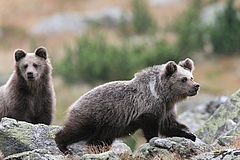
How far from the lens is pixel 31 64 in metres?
12.6

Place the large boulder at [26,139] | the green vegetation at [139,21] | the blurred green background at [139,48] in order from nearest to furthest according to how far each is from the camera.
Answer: the large boulder at [26,139]
the blurred green background at [139,48]
the green vegetation at [139,21]

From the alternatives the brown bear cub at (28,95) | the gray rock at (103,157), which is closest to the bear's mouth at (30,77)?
the brown bear cub at (28,95)

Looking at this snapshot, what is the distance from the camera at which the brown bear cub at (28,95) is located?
1211 centimetres

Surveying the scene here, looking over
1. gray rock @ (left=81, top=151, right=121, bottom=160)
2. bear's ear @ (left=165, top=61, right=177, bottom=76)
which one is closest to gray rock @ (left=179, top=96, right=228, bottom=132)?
bear's ear @ (left=165, top=61, right=177, bottom=76)

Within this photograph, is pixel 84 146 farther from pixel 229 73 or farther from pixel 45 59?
pixel 229 73

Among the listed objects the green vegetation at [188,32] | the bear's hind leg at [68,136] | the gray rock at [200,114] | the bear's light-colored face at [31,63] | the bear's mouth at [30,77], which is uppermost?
the green vegetation at [188,32]

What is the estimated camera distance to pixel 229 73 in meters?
39.5

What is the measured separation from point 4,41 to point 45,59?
40.6m

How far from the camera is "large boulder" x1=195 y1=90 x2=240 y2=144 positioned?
12328 mm

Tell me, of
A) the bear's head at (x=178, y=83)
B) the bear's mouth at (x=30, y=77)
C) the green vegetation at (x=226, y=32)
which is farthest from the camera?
the green vegetation at (x=226, y=32)

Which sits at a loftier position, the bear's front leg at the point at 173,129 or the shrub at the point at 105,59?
the shrub at the point at 105,59

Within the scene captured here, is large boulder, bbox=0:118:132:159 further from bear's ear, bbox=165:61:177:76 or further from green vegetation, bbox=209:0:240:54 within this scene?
green vegetation, bbox=209:0:240:54

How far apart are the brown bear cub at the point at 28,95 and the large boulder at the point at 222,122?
10.3ft

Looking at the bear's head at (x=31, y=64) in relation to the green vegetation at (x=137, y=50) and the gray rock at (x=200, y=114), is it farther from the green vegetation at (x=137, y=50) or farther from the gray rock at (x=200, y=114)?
the green vegetation at (x=137, y=50)
